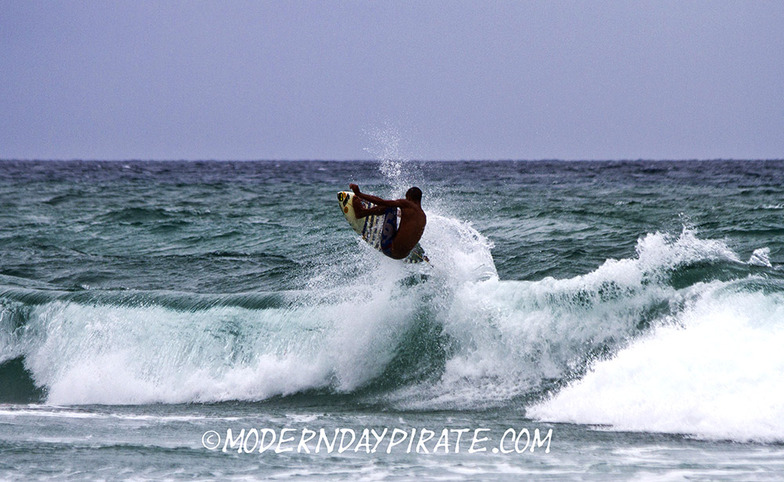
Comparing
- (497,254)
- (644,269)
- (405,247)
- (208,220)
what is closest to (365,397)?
(405,247)

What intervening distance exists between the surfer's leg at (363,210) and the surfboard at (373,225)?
0.23 feet

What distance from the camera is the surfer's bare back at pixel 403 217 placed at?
10.1 meters

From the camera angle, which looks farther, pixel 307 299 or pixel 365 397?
pixel 307 299

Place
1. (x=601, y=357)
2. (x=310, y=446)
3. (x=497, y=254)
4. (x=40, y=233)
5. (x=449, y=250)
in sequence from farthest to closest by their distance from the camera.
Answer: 1. (x=40, y=233)
2. (x=497, y=254)
3. (x=449, y=250)
4. (x=601, y=357)
5. (x=310, y=446)

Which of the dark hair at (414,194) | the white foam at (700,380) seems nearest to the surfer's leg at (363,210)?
the dark hair at (414,194)

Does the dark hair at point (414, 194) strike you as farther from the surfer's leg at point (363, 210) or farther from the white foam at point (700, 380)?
the white foam at point (700, 380)

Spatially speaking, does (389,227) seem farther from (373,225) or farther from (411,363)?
(411,363)

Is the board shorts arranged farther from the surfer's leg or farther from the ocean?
the ocean

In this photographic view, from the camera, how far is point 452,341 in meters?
10.8

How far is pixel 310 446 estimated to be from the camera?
302 inches

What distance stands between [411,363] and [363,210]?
2.08 meters

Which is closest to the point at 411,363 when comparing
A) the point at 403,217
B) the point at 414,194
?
the point at 403,217

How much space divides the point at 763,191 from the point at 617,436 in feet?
74.7

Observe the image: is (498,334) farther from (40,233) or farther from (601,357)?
(40,233)
